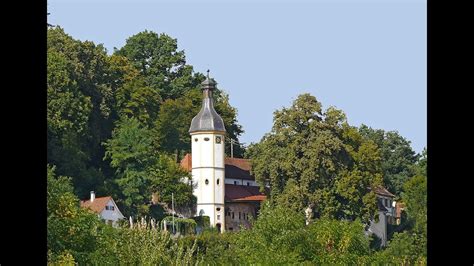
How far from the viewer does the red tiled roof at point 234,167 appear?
75438 millimetres

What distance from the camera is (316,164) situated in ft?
189

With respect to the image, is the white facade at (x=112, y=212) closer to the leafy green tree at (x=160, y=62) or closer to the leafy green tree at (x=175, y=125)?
the leafy green tree at (x=175, y=125)

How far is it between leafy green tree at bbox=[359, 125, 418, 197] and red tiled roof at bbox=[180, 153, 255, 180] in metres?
7.10

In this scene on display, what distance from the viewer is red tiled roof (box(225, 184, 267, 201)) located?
74188 millimetres

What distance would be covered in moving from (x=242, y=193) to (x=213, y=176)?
8.83 feet

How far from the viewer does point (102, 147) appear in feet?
216

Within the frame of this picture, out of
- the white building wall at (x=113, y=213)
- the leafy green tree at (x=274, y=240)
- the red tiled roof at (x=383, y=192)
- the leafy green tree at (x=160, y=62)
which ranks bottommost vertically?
the leafy green tree at (x=274, y=240)

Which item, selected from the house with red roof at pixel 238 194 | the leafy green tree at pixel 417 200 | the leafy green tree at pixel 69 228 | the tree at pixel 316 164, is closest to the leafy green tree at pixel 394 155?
the house with red roof at pixel 238 194

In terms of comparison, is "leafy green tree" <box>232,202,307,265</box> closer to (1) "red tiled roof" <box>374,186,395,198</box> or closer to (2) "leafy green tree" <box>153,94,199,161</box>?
(2) "leafy green tree" <box>153,94,199,161</box>

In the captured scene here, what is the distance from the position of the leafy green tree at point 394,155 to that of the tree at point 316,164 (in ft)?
39.1
